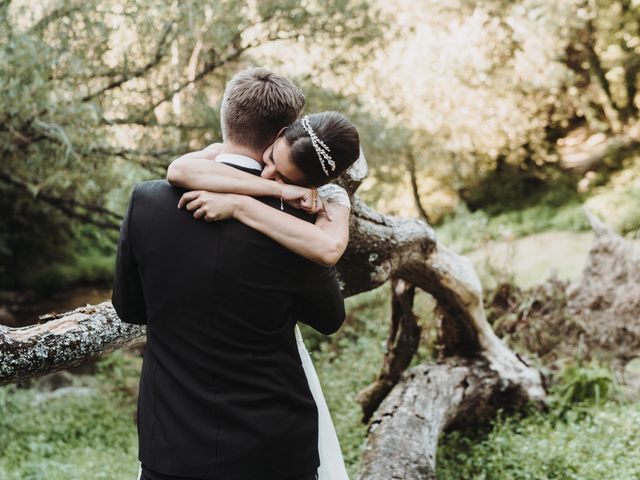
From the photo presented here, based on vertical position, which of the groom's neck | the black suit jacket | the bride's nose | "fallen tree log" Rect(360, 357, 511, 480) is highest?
the groom's neck

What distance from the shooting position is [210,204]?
1877 millimetres

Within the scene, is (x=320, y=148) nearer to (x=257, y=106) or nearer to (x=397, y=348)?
(x=257, y=106)

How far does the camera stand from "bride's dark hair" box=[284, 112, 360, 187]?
197cm

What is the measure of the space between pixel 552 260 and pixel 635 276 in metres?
6.42

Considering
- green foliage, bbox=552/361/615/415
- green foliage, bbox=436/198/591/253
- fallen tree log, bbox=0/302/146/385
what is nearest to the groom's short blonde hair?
fallen tree log, bbox=0/302/146/385

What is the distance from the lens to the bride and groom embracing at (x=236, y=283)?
190cm

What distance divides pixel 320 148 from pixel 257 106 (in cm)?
23

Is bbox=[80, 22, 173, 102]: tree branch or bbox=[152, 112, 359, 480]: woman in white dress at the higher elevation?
bbox=[80, 22, 173, 102]: tree branch

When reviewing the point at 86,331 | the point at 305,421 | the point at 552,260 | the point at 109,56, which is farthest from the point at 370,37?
the point at 552,260

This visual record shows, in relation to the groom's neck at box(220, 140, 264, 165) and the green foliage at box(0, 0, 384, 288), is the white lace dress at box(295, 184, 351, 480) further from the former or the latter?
the green foliage at box(0, 0, 384, 288)

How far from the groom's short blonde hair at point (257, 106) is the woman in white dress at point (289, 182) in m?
0.05

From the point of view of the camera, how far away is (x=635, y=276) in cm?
699

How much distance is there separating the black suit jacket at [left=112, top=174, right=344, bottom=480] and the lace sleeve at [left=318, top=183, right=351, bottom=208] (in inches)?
12.7

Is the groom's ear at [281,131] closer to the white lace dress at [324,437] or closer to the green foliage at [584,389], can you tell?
the white lace dress at [324,437]
